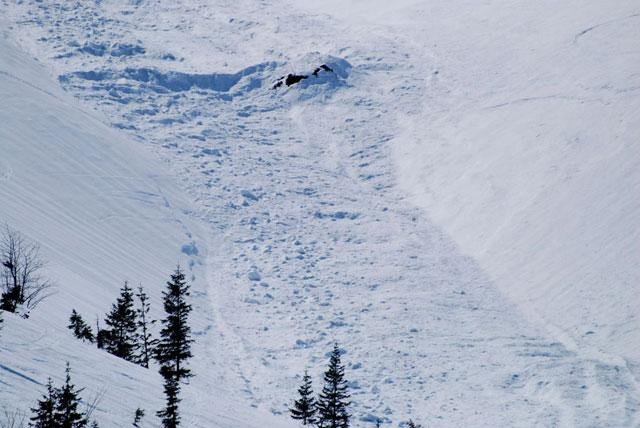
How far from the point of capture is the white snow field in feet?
103

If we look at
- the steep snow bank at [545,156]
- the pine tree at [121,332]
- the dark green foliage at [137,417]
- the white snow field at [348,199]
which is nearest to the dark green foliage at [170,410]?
the dark green foliage at [137,417]

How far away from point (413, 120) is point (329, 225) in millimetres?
14812

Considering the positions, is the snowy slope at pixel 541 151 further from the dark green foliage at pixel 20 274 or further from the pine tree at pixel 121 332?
the dark green foliage at pixel 20 274

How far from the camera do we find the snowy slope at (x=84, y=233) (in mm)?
18500

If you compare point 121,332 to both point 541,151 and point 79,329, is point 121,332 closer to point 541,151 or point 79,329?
point 79,329

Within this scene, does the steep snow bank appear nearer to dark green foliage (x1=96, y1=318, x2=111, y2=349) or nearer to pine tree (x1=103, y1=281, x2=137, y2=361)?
pine tree (x1=103, y1=281, x2=137, y2=361)

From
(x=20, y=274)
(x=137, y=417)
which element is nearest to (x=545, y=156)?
(x=20, y=274)

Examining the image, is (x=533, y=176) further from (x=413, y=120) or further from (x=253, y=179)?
(x=253, y=179)

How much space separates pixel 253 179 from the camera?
168 ft

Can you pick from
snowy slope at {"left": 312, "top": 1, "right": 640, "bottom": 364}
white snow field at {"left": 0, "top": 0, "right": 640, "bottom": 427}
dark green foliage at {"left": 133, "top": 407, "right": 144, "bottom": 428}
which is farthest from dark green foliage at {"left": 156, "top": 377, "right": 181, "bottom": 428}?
snowy slope at {"left": 312, "top": 1, "right": 640, "bottom": 364}

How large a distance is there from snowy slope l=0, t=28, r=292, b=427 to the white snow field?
0.14m

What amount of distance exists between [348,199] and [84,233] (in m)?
18.3

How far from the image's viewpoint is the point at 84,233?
1550 inches

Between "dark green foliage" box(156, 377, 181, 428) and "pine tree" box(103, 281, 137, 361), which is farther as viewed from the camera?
"pine tree" box(103, 281, 137, 361)
